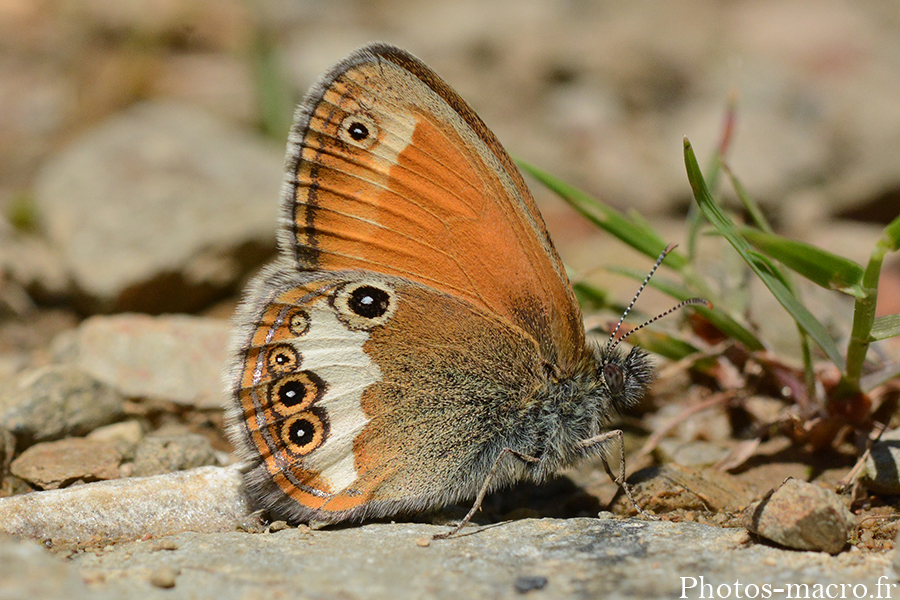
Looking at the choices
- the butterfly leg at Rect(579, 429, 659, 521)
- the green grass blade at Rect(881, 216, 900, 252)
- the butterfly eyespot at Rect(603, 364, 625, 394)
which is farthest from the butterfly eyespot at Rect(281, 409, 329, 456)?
the green grass blade at Rect(881, 216, 900, 252)

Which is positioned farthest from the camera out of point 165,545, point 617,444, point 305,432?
point 617,444

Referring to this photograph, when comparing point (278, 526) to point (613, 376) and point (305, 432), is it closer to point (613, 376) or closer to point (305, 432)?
point (305, 432)

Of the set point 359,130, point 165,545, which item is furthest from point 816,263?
point 165,545

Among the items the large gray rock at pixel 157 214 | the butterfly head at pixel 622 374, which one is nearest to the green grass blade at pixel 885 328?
the butterfly head at pixel 622 374

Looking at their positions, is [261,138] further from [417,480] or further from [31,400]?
[417,480]

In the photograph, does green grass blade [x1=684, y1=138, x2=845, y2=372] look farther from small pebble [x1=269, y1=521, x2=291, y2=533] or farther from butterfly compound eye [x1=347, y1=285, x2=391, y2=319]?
small pebble [x1=269, y1=521, x2=291, y2=533]

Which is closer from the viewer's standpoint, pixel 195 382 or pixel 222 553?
pixel 222 553

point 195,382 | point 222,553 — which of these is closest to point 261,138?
point 195,382
